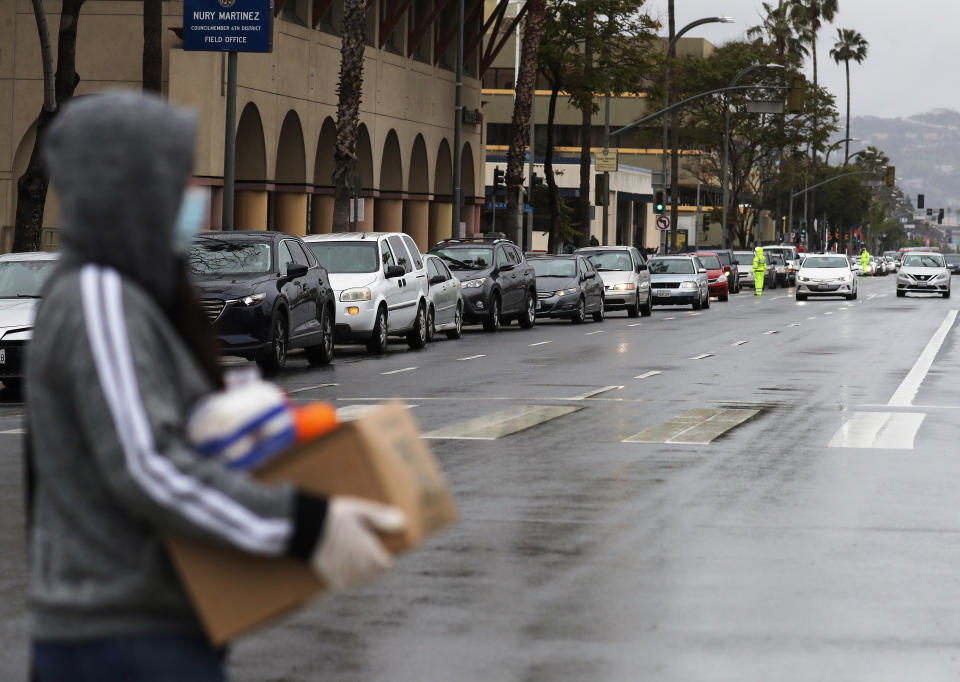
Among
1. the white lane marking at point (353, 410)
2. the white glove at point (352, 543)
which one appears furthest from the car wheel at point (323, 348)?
the white glove at point (352, 543)

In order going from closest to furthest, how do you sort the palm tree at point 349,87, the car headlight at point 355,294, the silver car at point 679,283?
the car headlight at point 355,294 → the palm tree at point 349,87 → the silver car at point 679,283

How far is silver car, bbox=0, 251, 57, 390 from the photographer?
17500mm

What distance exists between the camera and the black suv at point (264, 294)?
20859 millimetres

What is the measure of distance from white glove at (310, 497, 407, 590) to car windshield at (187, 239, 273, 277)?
62.7ft

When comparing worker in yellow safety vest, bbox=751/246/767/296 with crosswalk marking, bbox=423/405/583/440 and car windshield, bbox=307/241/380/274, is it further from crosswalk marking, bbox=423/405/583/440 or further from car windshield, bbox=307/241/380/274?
crosswalk marking, bbox=423/405/583/440

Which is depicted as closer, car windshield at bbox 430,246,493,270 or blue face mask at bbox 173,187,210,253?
blue face mask at bbox 173,187,210,253

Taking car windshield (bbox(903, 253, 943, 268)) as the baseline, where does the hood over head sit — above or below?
below

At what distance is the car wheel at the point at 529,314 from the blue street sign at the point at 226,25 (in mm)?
9483

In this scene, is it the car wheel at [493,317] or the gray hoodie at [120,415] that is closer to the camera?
the gray hoodie at [120,415]

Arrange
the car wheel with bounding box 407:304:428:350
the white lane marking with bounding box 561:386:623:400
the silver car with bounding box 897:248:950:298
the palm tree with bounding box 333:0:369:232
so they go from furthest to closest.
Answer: the silver car with bounding box 897:248:950:298 → the palm tree with bounding box 333:0:369:232 → the car wheel with bounding box 407:304:428:350 → the white lane marking with bounding box 561:386:623:400

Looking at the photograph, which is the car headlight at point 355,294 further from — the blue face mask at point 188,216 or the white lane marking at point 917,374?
the blue face mask at point 188,216

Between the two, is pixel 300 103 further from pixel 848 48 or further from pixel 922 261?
pixel 848 48

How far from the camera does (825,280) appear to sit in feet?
191

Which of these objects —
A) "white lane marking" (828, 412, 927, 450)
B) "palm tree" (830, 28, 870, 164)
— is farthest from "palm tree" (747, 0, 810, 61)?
"white lane marking" (828, 412, 927, 450)
